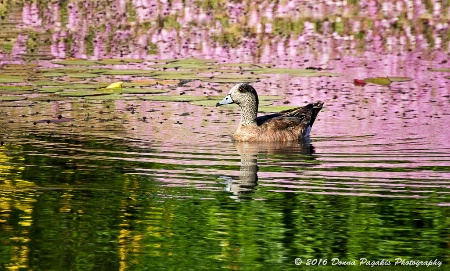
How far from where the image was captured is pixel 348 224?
9.03 metres

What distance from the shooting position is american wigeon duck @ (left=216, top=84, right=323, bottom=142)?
1431 centimetres

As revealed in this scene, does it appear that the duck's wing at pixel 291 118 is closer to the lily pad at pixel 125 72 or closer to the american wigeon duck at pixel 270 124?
the american wigeon duck at pixel 270 124

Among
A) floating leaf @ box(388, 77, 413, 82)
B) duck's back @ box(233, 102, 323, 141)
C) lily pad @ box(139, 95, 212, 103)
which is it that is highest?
floating leaf @ box(388, 77, 413, 82)

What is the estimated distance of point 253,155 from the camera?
43.2 feet

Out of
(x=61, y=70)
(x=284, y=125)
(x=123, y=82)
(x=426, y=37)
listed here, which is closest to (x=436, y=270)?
(x=284, y=125)

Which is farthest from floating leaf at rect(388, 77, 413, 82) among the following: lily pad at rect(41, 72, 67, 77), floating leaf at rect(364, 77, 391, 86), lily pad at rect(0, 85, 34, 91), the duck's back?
lily pad at rect(0, 85, 34, 91)

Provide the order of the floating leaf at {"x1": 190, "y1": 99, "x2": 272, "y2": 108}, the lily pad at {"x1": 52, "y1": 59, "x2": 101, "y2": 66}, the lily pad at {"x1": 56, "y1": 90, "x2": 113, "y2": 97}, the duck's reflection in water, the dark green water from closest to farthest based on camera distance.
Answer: the dark green water
the duck's reflection in water
the floating leaf at {"x1": 190, "y1": 99, "x2": 272, "y2": 108}
the lily pad at {"x1": 56, "y1": 90, "x2": 113, "y2": 97}
the lily pad at {"x1": 52, "y1": 59, "x2": 101, "y2": 66}

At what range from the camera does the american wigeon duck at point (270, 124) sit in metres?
14.3

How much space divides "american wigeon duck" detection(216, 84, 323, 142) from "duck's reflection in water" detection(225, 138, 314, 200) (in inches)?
4.5

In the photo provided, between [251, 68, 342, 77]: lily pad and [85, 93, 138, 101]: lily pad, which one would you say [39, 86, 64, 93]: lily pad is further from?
[251, 68, 342, 77]: lily pad

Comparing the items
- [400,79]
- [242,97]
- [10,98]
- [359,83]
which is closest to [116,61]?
[10,98]

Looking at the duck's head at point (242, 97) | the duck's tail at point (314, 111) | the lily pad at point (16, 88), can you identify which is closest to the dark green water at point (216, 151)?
the lily pad at point (16, 88)

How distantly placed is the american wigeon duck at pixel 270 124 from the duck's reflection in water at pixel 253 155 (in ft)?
0.38

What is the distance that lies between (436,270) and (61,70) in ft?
42.2
